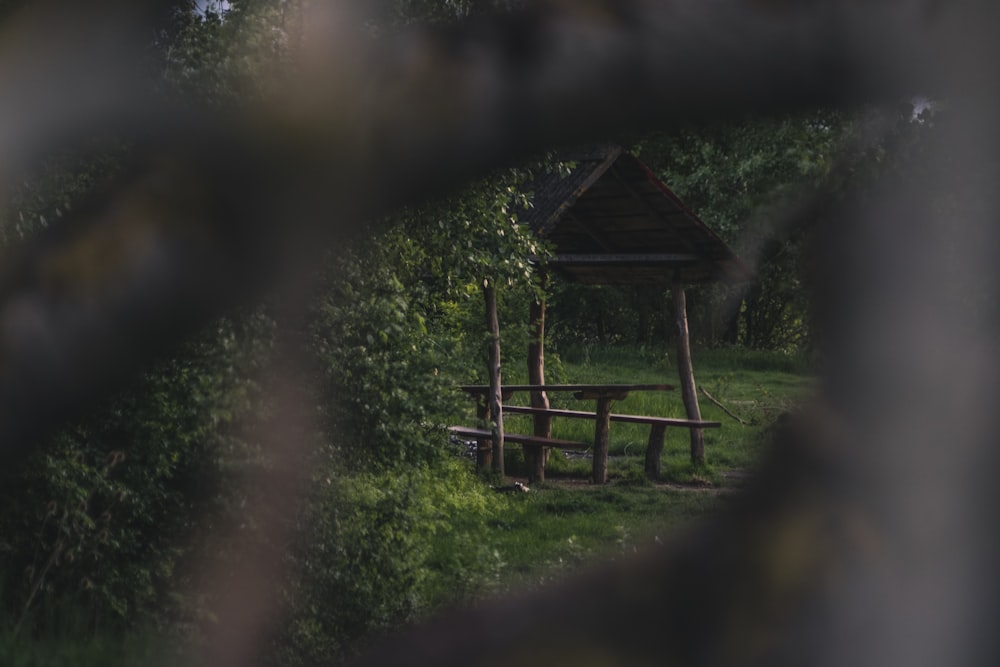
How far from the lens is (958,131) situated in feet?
6.24

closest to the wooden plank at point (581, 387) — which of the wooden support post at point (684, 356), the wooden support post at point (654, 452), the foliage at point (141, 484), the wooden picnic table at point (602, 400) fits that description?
the wooden picnic table at point (602, 400)

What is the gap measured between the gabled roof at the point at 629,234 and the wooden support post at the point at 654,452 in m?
2.13

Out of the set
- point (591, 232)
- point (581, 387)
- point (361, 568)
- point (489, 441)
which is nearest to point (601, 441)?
point (581, 387)

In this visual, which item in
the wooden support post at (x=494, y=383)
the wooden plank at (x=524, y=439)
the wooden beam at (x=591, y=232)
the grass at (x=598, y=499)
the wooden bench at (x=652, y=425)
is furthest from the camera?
the wooden beam at (x=591, y=232)

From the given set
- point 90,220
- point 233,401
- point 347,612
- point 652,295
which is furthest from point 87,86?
point 652,295

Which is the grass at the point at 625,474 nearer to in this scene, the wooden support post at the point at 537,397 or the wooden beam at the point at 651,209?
the wooden support post at the point at 537,397

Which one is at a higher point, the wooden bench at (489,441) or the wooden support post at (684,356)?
the wooden support post at (684,356)

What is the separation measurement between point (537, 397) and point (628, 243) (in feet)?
6.65

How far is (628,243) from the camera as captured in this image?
1292cm

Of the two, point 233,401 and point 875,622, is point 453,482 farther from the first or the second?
point 875,622

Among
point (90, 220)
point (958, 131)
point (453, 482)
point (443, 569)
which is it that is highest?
point (958, 131)

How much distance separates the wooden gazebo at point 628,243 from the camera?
38.2 ft

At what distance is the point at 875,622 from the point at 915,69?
Answer: 2.59ft

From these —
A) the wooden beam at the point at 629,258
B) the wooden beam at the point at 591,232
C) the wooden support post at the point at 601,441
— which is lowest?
the wooden support post at the point at 601,441
